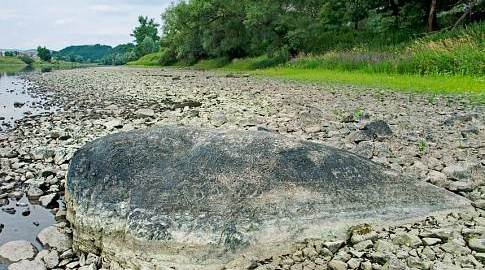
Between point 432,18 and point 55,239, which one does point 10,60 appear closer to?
point 432,18

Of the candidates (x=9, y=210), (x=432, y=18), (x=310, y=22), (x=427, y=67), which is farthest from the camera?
(x=310, y=22)

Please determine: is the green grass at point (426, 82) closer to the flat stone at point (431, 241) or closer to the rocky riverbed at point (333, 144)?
the rocky riverbed at point (333, 144)

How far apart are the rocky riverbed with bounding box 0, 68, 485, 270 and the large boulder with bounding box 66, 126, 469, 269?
0.64 feet

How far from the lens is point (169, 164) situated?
5.02m

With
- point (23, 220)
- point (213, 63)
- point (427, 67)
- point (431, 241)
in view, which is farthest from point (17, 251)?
point (213, 63)

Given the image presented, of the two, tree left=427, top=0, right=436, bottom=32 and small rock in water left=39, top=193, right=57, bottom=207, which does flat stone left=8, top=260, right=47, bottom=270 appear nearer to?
small rock in water left=39, top=193, right=57, bottom=207

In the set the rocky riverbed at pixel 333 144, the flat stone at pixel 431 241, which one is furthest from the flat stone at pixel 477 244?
the flat stone at pixel 431 241

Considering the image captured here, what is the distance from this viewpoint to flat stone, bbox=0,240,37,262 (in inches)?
191

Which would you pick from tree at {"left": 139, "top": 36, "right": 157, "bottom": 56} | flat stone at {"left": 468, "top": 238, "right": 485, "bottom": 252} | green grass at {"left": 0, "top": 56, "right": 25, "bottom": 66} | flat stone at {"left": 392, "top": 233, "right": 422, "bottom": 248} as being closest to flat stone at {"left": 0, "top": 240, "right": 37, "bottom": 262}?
flat stone at {"left": 392, "top": 233, "right": 422, "bottom": 248}

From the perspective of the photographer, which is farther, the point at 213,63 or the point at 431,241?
the point at 213,63

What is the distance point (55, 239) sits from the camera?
5.19 meters

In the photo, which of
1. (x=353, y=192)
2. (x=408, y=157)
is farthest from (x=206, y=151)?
(x=408, y=157)

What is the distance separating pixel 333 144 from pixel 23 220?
4.98 metres

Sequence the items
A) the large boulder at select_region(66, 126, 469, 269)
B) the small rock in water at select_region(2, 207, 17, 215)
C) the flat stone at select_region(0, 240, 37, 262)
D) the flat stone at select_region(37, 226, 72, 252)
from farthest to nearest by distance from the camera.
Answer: the small rock in water at select_region(2, 207, 17, 215), the flat stone at select_region(37, 226, 72, 252), the flat stone at select_region(0, 240, 37, 262), the large boulder at select_region(66, 126, 469, 269)
